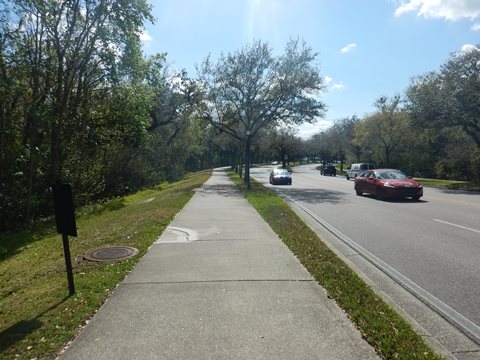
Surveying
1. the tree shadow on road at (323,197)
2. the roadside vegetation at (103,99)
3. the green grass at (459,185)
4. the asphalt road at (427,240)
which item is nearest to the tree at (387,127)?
the roadside vegetation at (103,99)

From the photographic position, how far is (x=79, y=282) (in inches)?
228

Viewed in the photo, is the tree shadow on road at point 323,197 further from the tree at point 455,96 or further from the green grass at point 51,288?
the tree at point 455,96

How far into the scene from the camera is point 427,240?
871 centimetres

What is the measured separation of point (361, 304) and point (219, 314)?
172cm

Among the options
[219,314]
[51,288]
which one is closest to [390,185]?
[219,314]

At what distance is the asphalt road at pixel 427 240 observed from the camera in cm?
554

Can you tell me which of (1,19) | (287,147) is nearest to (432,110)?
(1,19)

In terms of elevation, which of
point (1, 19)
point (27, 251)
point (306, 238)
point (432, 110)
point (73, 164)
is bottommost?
point (27, 251)

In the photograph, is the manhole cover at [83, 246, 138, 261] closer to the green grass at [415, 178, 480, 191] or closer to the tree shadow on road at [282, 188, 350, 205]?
the tree shadow on road at [282, 188, 350, 205]

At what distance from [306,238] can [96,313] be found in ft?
17.6

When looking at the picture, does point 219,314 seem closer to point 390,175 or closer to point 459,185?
point 390,175

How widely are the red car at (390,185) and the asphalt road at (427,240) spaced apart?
4.33ft

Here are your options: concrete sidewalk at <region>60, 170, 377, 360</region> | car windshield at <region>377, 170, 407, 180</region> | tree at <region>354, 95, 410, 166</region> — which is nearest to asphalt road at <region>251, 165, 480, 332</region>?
concrete sidewalk at <region>60, 170, 377, 360</region>

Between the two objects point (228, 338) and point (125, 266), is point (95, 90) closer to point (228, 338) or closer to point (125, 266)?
point (125, 266)
